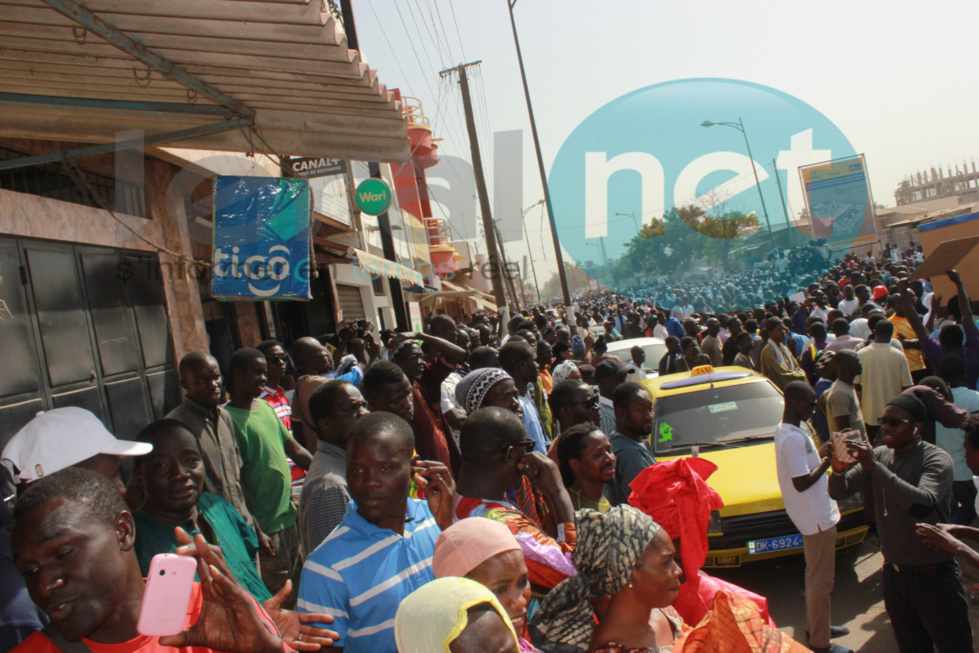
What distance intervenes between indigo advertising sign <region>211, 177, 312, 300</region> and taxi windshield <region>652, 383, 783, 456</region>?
3517 millimetres

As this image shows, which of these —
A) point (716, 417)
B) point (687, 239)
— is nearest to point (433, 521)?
point (716, 417)

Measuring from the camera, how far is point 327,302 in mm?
15039

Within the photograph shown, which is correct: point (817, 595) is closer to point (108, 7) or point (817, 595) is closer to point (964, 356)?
point (964, 356)

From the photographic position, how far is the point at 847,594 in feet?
15.7

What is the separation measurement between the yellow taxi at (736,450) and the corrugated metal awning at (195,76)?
3.40m

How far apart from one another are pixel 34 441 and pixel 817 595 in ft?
13.2

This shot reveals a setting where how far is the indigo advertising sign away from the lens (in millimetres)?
6191

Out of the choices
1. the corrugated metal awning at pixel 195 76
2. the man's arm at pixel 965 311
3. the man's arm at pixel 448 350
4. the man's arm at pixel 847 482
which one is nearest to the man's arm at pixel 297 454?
the man's arm at pixel 448 350

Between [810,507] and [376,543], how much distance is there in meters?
2.99

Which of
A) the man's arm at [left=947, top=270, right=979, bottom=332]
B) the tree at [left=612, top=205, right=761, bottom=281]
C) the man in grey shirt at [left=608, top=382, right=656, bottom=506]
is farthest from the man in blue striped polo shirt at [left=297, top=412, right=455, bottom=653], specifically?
the tree at [left=612, top=205, right=761, bottom=281]

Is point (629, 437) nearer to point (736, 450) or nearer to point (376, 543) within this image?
point (736, 450)

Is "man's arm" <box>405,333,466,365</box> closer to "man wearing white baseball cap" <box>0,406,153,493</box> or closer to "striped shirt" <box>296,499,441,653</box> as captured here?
"man wearing white baseball cap" <box>0,406,153,493</box>

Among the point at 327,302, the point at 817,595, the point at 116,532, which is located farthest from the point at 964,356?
the point at 327,302

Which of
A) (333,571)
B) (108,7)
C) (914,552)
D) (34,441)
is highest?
(108,7)
